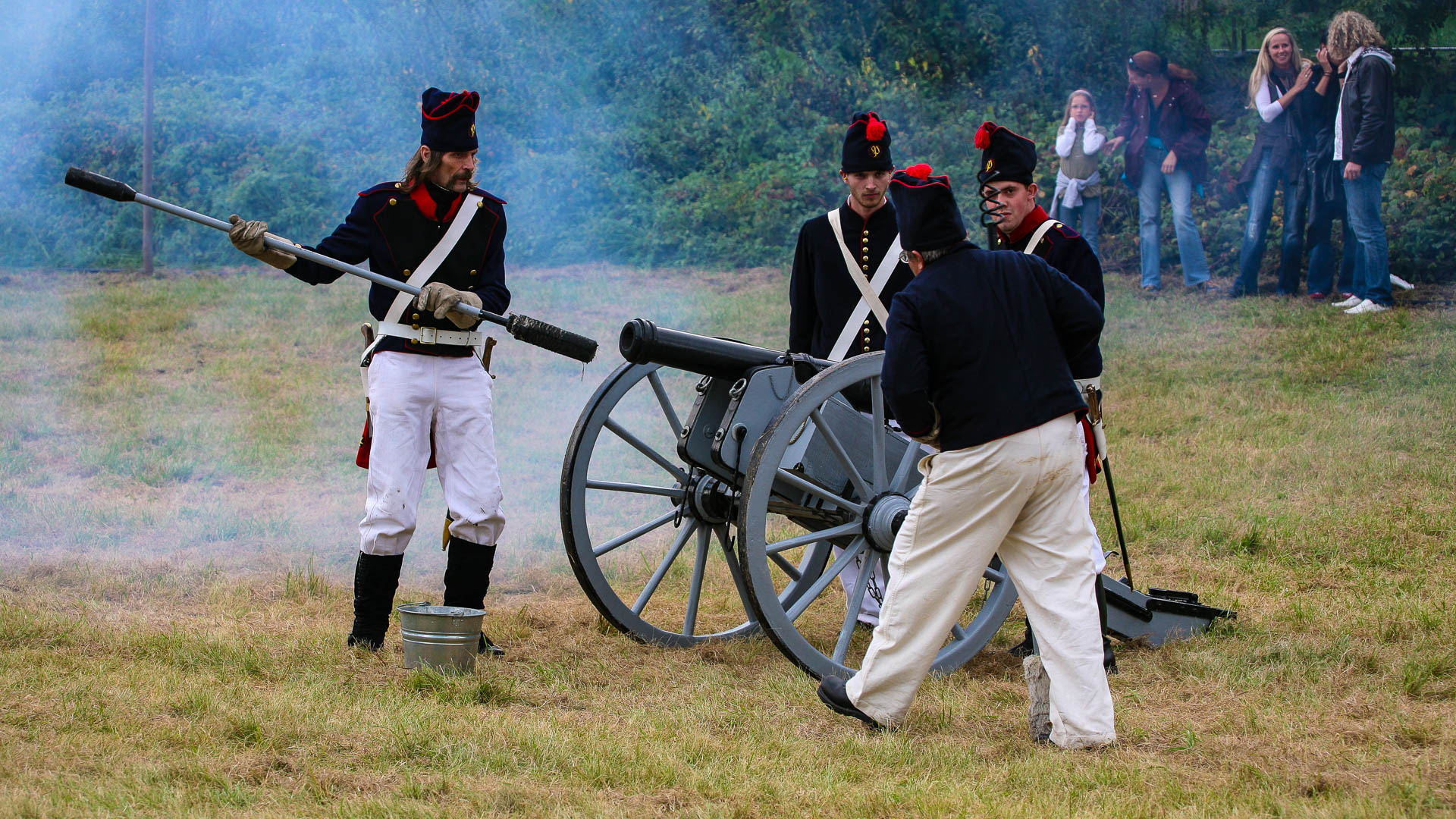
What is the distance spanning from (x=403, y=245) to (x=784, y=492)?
51.5 inches

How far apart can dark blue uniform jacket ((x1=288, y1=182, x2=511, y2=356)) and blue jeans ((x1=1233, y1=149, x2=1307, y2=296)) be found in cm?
624

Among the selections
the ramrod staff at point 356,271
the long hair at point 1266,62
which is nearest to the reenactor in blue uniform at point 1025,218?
the ramrod staff at point 356,271

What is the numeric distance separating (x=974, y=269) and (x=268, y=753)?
1.87 meters

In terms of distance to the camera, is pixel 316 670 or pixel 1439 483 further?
pixel 1439 483

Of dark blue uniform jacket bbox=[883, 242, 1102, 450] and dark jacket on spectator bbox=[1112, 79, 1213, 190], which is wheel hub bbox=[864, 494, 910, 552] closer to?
dark blue uniform jacket bbox=[883, 242, 1102, 450]

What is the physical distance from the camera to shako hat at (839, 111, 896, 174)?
438 cm

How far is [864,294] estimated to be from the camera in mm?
4363

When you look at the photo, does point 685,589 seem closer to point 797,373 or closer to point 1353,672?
point 797,373

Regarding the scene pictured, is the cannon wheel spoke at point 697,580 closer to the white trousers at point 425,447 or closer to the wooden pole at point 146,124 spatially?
the white trousers at point 425,447

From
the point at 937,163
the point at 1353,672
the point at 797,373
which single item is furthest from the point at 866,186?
the point at 937,163

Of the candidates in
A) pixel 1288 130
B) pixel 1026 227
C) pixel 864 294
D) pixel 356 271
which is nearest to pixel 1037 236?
pixel 1026 227

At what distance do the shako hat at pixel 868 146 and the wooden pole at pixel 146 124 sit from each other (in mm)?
4703

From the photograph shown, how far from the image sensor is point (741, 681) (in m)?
3.97

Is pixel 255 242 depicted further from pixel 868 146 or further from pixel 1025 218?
pixel 1025 218
